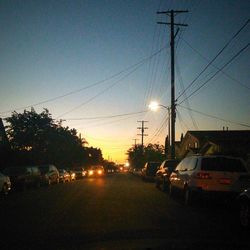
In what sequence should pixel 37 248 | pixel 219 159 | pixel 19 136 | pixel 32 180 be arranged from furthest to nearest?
pixel 19 136 → pixel 32 180 → pixel 219 159 → pixel 37 248

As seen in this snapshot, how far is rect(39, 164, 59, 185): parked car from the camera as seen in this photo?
35.0 meters

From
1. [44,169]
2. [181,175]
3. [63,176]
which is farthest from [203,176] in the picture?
[63,176]

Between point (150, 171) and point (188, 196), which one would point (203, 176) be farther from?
point (150, 171)

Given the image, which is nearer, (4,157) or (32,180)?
(32,180)

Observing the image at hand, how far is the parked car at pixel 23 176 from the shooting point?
28.3 meters

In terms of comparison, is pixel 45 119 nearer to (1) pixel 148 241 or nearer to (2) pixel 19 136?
(2) pixel 19 136

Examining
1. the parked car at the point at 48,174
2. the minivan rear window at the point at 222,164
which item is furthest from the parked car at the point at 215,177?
the parked car at the point at 48,174

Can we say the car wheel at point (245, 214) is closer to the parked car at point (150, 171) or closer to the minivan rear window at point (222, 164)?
the minivan rear window at point (222, 164)

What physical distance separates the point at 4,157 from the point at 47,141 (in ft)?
54.9

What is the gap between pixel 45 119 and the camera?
58.6m

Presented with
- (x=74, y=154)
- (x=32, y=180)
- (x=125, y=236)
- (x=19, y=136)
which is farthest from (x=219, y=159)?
(x=74, y=154)

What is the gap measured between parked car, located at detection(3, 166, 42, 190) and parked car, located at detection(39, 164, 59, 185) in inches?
79.2

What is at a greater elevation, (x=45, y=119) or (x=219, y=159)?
(x=45, y=119)

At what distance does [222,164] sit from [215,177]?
2.34 feet
